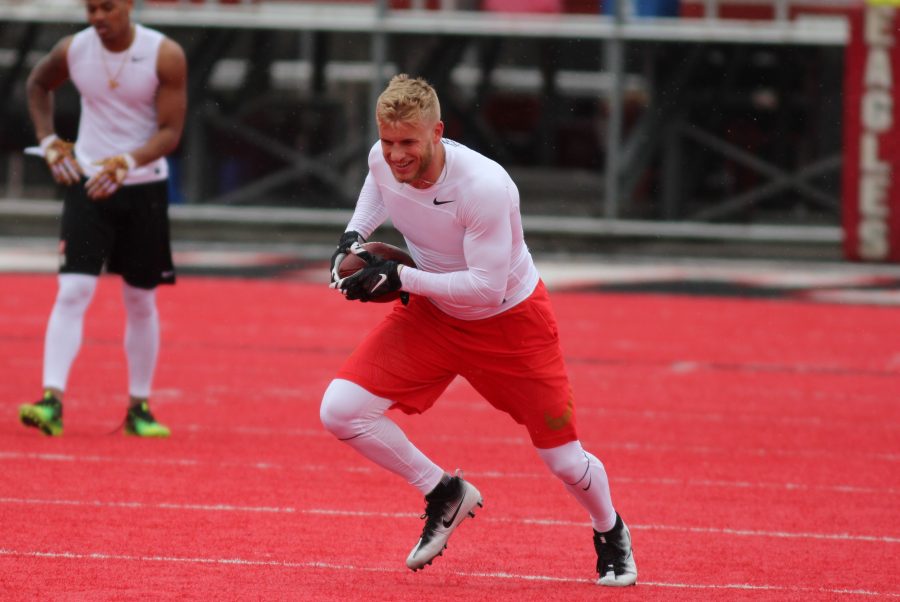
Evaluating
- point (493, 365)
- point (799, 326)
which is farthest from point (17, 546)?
point (799, 326)

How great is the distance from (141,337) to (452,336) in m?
3.37

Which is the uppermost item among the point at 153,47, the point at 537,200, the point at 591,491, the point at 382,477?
the point at 153,47

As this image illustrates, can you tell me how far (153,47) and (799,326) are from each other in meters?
7.71

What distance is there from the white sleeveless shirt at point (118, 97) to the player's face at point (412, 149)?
11.1 feet

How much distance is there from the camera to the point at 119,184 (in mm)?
8289

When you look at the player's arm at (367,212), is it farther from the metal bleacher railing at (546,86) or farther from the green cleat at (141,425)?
the metal bleacher railing at (546,86)

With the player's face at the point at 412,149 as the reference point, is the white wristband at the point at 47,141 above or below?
below

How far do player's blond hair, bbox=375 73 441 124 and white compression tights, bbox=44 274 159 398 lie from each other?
11.6 feet

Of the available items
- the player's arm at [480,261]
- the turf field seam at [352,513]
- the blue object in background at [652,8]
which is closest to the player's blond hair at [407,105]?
the player's arm at [480,261]

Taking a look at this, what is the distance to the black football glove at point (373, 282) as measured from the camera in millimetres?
5418

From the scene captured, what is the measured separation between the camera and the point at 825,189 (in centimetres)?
2269

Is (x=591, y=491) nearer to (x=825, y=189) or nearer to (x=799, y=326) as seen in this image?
(x=799, y=326)

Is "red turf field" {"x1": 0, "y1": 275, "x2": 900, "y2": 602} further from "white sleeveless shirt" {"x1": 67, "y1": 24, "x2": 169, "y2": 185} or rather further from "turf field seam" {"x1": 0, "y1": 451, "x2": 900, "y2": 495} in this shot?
"white sleeveless shirt" {"x1": 67, "y1": 24, "x2": 169, "y2": 185}

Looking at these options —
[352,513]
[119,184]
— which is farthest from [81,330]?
[352,513]
